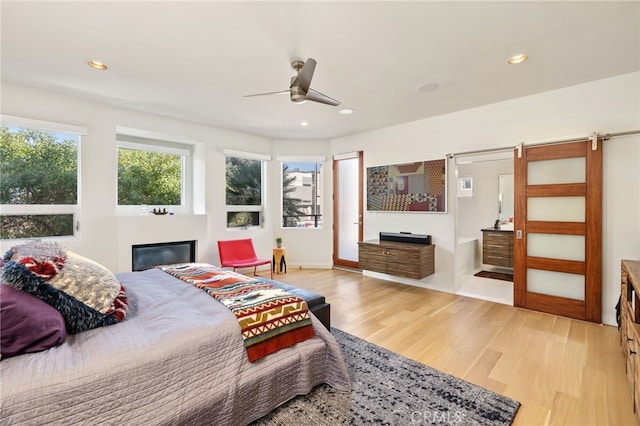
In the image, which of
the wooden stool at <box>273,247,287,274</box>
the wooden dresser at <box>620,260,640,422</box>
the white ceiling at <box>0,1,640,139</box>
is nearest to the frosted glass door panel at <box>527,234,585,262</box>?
the wooden dresser at <box>620,260,640,422</box>

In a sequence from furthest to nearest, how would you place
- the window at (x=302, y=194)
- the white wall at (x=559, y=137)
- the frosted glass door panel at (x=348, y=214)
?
the window at (x=302, y=194), the frosted glass door panel at (x=348, y=214), the white wall at (x=559, y=137)

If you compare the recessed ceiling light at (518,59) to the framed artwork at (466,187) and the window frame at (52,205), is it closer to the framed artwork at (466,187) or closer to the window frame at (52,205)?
→ the framed artwork at (466,187)

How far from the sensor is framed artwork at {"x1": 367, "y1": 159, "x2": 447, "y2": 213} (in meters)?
4.27

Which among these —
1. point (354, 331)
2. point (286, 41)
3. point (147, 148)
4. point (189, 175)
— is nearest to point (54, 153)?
point (147, 148)

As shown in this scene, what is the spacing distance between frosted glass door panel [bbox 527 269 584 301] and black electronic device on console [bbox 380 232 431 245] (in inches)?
52.0

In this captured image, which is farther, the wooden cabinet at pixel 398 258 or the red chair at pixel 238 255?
the red chair at pixel 238 255

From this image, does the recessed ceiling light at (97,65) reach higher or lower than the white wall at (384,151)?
higher

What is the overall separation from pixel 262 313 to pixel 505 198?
577cm

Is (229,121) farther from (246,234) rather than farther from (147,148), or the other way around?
(246,234)

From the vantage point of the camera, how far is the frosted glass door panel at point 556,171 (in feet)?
10.3

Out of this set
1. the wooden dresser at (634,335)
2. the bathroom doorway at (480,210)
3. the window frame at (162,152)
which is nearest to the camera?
the wooden dresser at (634,335)

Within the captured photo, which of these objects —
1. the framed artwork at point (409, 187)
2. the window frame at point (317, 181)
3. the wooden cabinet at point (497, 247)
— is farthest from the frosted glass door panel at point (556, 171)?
the window frame at point (317, 181)

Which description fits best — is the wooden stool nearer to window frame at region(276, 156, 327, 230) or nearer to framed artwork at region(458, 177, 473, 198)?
window frame at region(276, 156, 327, 230)

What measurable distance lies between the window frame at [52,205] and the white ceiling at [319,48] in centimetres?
40
